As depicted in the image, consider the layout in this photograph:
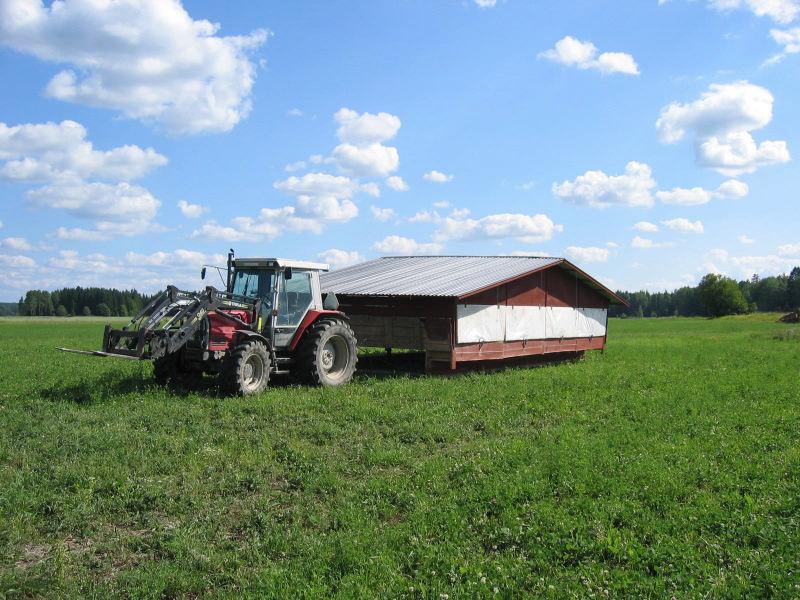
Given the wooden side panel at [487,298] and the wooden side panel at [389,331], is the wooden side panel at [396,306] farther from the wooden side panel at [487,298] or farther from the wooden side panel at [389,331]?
the wooden side panel at [487,298]

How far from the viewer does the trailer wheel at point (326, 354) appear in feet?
48.8

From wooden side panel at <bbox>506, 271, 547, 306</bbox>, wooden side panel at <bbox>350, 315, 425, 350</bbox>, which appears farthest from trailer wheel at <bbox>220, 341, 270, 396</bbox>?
wooden side panel at <bbox>506, 271, 547, 306</bbox>

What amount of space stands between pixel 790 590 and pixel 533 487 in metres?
2.85

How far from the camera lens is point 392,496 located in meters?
7.96

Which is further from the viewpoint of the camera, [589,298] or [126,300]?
[126,300]

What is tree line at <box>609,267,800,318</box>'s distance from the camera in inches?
4072

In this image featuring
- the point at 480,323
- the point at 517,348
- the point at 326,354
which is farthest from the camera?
the point at 517,348

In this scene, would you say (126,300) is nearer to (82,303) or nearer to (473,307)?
(82,303)

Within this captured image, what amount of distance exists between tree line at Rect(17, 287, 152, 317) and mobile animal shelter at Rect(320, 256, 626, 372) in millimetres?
90241

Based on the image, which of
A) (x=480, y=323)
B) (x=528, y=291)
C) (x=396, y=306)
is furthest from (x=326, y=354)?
(x=528, y=291)

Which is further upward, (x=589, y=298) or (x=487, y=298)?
(x=589, y=298)

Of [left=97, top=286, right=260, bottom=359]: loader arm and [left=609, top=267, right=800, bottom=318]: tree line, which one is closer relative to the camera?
[left=97, top=286, right=260, bottom=359]: loader arm

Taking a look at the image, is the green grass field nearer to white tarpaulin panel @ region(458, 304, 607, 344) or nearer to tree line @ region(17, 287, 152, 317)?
white tarpaulin panel @ region(458, 304, 607, 344)

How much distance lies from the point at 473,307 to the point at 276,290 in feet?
22.1
